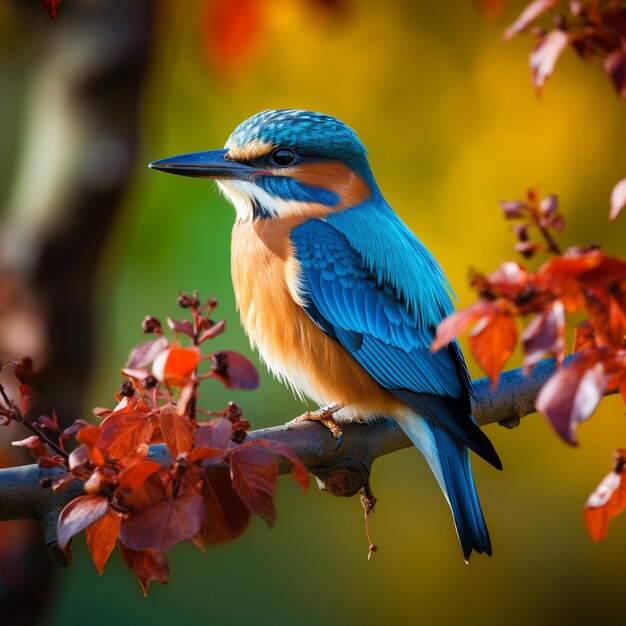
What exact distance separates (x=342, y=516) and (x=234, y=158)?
2349 mm

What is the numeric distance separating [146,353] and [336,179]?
161 centimetres

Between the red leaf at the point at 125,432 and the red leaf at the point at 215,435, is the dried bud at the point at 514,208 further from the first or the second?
the red leaf at the point at 125,432

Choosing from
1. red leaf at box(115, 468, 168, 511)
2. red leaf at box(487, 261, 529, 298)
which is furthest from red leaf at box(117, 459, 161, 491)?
red leaf at box(487, 261, 529, 298)

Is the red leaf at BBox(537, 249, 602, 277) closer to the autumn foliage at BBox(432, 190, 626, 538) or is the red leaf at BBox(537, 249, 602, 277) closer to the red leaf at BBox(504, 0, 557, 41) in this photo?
the autumn foliage at BBox(432, 190, 626, 538)

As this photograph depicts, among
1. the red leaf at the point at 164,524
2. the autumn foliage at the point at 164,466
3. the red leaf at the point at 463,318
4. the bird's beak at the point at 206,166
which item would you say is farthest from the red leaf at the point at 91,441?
the bird's beak at the point at 206,166

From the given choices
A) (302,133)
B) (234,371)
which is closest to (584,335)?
(234,371)

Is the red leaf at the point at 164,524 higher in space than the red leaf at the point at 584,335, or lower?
lower

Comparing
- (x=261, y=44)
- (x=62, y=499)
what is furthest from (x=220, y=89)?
(x=62, y=499)

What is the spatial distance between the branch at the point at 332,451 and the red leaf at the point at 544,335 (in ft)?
2.81

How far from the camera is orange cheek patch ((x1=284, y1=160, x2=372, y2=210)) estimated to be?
3217 millimetres

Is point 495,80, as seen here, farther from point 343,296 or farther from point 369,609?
point 369,609

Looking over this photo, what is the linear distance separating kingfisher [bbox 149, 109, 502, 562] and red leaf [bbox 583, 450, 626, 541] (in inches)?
41.9

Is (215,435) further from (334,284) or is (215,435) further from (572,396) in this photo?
(334,284)

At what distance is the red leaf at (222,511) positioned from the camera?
1.88m
